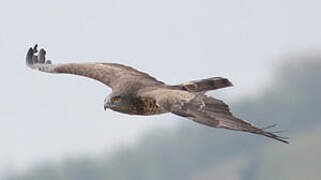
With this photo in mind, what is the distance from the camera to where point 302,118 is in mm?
82125

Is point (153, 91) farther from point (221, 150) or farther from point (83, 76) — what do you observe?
A: point (221, 150)

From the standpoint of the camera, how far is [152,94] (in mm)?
19000

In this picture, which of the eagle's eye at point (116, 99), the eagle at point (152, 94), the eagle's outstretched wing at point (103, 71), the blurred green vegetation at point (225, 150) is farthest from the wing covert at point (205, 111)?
the blurred green vegetation at point (225, 150)

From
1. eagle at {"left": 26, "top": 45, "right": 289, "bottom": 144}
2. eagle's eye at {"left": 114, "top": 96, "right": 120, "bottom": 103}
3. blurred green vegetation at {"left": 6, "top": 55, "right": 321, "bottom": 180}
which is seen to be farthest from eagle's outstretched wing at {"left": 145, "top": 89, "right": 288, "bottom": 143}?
blurred green vegetation at {"left": 6, "top": 55, "right": 321, "bottom": 180}

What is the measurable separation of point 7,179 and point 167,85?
2433 inches

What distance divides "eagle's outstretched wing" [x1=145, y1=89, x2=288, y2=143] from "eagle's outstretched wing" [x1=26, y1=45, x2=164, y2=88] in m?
1.82

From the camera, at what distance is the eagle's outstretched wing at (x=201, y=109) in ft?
56.2

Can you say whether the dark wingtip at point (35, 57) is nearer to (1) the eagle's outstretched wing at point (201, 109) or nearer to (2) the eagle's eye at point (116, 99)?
(2) the eagle's eye at point (116, 99)

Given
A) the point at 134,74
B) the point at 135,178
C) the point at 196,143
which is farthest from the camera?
the point at 196,143

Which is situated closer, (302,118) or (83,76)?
(83,76)

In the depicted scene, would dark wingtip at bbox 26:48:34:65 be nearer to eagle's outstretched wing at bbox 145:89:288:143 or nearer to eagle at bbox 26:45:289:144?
eagle at bbox 26:45:289:144

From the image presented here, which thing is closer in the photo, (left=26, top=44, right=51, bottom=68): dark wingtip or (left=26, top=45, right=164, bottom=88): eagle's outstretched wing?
(left=26, top=45, right=164, bottom=88): eagle's outstretched wing

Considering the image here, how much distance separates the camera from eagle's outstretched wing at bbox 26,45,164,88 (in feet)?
68.2

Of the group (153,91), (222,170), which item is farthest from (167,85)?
(222,170)
